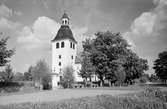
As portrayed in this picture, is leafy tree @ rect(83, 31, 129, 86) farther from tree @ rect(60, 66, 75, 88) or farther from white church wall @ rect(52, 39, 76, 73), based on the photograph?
white church wall @ rect(52, 39, 76, 73)

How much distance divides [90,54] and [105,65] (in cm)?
484

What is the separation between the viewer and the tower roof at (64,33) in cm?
6705

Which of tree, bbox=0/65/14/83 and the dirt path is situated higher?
tree, bbox=0/65/14/83

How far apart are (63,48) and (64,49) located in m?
0.62

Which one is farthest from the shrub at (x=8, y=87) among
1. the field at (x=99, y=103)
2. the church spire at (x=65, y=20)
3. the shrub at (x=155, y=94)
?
the church spire at (x=65, y=20)

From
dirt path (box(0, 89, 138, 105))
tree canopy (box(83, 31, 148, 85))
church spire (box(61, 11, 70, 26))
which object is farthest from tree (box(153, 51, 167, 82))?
dirt path (box(0, 89, 138, 105))

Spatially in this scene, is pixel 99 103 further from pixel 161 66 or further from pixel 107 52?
pixel 161 66

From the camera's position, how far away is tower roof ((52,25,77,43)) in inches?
2640

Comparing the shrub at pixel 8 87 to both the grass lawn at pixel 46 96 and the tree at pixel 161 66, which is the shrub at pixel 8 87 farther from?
the tree at pixel 161 66

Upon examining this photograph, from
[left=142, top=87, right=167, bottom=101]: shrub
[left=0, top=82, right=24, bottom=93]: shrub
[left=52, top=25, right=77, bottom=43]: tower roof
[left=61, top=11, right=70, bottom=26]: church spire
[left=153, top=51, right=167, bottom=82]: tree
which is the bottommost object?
[left=0, top=82, right=24, bottom=93]: shrub

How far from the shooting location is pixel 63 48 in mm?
66125

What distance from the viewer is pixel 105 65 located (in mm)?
44000

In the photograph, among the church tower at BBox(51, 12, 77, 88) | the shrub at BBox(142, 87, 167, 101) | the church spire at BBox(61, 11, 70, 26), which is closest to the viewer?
the shrub at BBox(142, 87, 167, 101)

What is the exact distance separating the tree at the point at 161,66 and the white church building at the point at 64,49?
2696 cm
